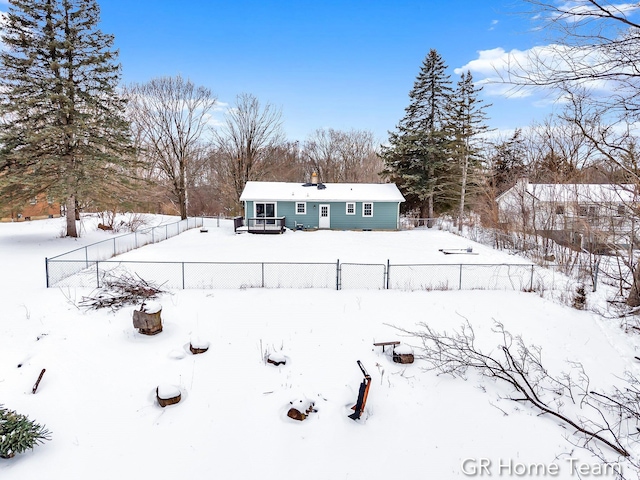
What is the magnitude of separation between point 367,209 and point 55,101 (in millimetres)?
17993

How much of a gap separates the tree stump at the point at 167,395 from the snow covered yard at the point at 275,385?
0.50 feet

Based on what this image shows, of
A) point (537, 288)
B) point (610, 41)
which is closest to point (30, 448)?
point (610, 41)

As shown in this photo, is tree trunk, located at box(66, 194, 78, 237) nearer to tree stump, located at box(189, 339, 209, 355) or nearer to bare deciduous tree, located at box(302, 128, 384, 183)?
tree stump, located at box(189, 339, 209, 355)

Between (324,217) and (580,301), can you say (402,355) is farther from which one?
(324,217)

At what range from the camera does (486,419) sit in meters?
4.73

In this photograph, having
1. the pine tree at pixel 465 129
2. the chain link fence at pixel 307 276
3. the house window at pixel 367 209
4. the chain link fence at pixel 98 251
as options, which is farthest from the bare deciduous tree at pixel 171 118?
the pine tree at pixel 465 129

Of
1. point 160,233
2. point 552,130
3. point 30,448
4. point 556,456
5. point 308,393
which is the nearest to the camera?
point 30,448

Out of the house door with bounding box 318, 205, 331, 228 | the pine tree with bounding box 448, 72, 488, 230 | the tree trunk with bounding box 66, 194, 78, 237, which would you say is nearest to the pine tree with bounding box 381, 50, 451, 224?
the pine tree with bounding box 448, 72, 488, 230

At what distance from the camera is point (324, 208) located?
2286cm

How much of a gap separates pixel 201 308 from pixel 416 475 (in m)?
5.48

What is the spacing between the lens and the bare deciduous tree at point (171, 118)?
80.4 feet

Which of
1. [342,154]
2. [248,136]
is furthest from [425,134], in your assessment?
[342,154]

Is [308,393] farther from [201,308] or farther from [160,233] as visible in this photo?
[160,233]

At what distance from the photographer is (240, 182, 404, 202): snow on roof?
73.6 ft
